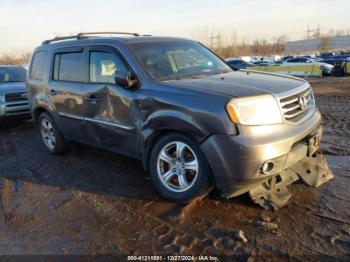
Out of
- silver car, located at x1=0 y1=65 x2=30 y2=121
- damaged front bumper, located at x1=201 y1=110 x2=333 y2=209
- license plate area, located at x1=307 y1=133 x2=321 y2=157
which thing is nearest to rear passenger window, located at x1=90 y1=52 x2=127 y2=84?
damaged front bumper, located at x1=201 y1=110 x2=333 y2=209

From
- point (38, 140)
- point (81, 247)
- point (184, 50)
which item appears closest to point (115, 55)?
point (184, 50)

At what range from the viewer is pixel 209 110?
3.48 meters

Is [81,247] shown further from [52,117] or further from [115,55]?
[52,117]

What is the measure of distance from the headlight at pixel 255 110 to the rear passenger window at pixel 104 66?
164cm

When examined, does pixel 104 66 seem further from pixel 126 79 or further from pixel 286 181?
pixel 286 181

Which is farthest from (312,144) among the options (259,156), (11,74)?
(11,74)

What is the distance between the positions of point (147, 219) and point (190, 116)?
3.88 ft

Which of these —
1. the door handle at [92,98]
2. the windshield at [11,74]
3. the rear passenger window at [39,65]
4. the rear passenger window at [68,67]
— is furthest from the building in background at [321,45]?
the door handle at [92,98]

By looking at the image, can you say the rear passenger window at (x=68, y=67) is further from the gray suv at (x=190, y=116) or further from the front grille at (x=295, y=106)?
the front grille at (x=295, y=106)

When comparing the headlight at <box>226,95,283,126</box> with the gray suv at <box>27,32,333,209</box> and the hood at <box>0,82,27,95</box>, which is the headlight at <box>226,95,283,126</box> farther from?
the hood at <box>0,82,27,95</box>

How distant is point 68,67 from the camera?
542cm

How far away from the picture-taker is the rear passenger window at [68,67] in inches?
204

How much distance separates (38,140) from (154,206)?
4.56 m

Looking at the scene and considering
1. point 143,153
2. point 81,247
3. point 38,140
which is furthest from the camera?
point 38,140
